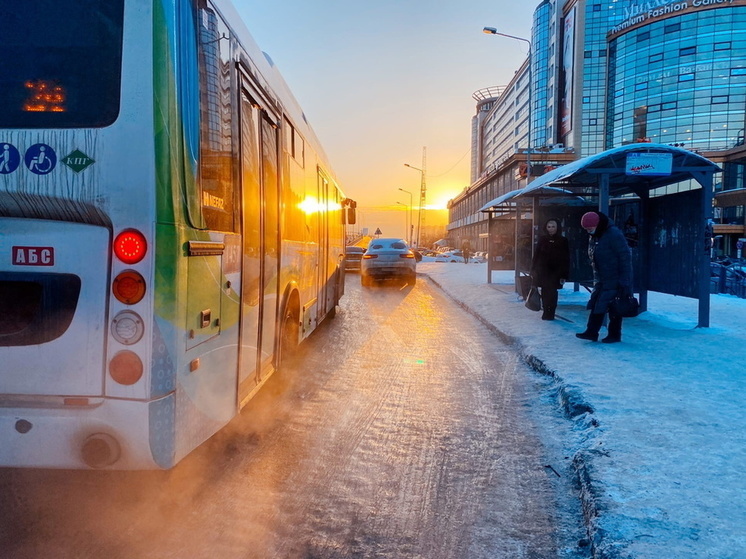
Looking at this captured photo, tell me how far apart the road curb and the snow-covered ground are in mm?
11

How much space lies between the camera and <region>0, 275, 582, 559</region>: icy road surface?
2.82 metres

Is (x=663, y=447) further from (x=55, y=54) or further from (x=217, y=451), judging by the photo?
(x=55, y=54)

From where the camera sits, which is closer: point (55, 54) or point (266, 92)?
point (55, 54)

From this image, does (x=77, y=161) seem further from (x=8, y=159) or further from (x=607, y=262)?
(x=607, y=262)

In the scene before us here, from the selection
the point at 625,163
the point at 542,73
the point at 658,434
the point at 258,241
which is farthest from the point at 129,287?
the point at 542,73

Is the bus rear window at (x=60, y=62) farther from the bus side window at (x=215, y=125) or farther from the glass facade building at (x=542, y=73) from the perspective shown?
the glass facade building at (x=542, y=73)

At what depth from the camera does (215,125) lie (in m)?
3.22

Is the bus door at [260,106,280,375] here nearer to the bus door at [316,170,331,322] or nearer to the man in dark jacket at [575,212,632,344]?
the bus door at [316,170,331,322]

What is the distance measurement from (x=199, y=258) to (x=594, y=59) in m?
73.2

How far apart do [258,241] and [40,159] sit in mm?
1637

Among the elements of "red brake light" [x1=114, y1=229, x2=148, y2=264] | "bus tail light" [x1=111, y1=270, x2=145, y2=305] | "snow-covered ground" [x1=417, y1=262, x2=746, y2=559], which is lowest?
"snow-covered ground" [x1=417, y1=262, x2=746, y2=559]

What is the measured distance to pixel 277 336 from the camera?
16.5 ft

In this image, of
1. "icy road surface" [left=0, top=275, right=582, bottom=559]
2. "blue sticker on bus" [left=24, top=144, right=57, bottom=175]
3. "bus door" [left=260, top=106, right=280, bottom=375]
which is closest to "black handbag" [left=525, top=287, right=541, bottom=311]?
"icy road surface" [left=0, top=275, right=582, bottom=559]

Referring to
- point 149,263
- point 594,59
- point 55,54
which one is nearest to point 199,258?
point 149,263
